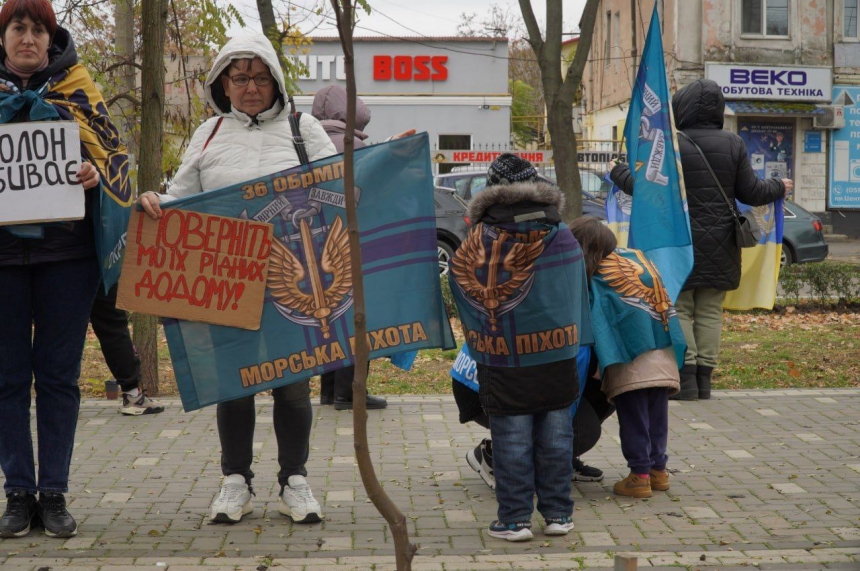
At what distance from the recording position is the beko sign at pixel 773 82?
2938 cm

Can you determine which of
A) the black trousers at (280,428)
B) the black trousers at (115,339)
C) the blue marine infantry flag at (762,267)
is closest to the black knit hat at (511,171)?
the black trousers at (280,428)

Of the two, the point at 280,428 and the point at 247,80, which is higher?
the point at 247,80

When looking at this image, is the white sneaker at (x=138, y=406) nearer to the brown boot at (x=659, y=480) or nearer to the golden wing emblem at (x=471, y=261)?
the golden wing emblem at (x=471, y=261)

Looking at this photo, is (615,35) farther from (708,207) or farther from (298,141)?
(298,141)

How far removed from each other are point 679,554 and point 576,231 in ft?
5.15

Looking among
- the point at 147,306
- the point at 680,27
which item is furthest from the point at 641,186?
the point at 680,27

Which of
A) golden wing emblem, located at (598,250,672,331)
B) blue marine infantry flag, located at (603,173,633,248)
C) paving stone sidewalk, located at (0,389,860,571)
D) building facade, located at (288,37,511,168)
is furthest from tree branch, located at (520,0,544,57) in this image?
building facade, located at (288,37,511,168)

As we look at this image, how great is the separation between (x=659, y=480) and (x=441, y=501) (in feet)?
3.52

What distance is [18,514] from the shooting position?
4.40 meters

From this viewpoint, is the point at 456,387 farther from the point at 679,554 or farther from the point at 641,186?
the point at 641,186

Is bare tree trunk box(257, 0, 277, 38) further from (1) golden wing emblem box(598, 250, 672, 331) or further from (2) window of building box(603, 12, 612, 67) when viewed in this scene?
(2) window of building box(603, 12, 612, 67)

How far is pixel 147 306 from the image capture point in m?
4.38

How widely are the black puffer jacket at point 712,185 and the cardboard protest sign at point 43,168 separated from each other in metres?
4.04

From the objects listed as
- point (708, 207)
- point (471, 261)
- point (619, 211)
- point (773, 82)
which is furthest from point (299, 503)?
point (773, 82)
